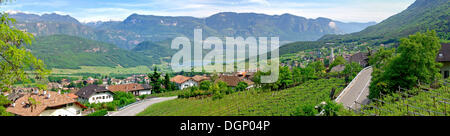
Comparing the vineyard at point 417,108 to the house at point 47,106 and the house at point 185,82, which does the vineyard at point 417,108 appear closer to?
the house at point 47,106

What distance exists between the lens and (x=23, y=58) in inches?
205

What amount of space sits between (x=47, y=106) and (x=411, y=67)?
3365 cm

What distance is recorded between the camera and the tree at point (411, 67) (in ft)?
58.5

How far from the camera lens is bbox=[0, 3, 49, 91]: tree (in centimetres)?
509

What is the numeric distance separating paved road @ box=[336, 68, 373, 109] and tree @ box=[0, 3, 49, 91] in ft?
54.9

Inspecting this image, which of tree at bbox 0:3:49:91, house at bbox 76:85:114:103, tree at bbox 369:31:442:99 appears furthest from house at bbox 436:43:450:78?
house at bbox 76:85:114:103

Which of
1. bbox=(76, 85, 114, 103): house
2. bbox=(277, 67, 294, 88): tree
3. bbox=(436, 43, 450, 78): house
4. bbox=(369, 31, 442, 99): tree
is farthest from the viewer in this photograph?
bbox=(76, 85, 114, 103): house

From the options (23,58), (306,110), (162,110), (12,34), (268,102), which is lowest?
(162,110)

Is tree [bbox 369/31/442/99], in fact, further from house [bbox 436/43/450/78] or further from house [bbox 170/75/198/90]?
house [bbox 170/75/198/90]

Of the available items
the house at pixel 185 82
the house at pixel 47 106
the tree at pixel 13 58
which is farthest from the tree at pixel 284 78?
the house at pixel 185 82

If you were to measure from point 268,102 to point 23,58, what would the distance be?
2129cm
